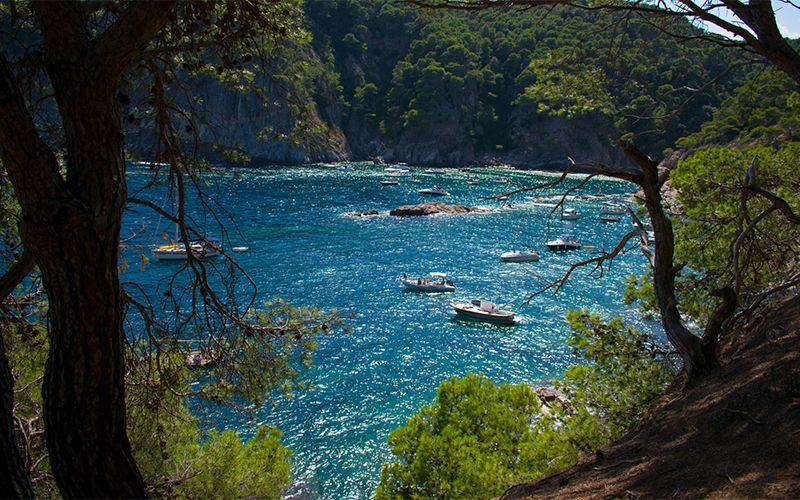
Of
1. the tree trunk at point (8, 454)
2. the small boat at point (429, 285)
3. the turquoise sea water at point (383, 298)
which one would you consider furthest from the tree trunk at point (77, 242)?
the small boat at point (429, 285)

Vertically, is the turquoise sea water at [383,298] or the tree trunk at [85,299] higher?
the tree trunk at [85,299]

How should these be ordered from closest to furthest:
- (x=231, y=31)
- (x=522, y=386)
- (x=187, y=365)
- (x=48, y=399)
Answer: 1. (x=48, y=399)
2. (x=231, y=31)
3. (x=187, y=365)
4. (x=522, y=386)

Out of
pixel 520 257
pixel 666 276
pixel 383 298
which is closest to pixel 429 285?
pixel 383 298

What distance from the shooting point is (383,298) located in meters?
28.4

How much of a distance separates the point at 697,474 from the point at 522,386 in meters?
7.44

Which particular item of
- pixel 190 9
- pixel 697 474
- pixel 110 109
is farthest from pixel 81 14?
pixel 697 474

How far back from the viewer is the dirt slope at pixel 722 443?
3691mm

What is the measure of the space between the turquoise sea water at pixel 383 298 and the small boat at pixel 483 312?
450 mm

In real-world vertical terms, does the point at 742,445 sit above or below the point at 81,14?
below

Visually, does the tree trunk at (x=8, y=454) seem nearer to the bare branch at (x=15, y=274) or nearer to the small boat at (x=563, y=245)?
the bare branch at (x=15, y=274)

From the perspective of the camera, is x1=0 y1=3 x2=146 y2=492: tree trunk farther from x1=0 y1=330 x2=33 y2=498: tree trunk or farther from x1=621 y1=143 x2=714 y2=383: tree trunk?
x1=621 y1=143 x2=714 y2=383: tree trunk

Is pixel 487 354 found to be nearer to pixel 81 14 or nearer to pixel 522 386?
pixel 522 386

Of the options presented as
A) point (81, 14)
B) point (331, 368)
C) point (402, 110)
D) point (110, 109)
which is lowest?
point (331, 368)

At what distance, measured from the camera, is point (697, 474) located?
3.96m
